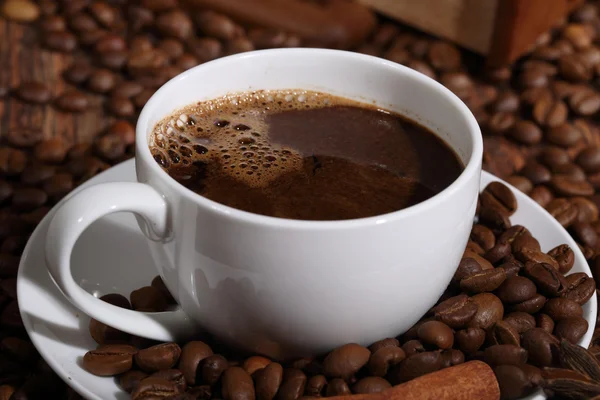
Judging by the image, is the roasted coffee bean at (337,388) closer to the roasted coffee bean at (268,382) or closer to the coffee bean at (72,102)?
the roasted coffee bean at (268,382)

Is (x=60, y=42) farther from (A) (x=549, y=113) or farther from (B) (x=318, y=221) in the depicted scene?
(B) (x=318, y=221)

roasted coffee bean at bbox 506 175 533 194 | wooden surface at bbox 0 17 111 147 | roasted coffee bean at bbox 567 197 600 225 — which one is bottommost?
wooden surface at bbox 0 17 111 147

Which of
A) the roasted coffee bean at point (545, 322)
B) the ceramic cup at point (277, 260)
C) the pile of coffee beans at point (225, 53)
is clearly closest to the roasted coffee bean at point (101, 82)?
the pile of coffee beans at point (225, 53)

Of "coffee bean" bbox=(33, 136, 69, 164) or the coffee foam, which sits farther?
"coffee bean" bbox=(33, 136, 69, 164)

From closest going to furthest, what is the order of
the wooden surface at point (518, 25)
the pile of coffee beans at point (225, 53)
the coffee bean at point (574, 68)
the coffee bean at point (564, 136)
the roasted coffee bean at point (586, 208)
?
the pile of coffee beans at point (225, 53), the roasted coffee bean at point (586, 208), the coffee bean at point (564, 136), the wooden surface at point (518, 25), the coffee bean at point (574, 68)

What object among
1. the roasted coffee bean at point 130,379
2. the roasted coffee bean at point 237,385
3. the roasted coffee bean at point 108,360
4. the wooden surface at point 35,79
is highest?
the roasted coffee bean at point 237,385

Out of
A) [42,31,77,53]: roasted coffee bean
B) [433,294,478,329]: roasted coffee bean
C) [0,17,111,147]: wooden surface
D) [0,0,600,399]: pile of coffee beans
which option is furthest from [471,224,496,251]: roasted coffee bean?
[42,31,77,53]: roasted coffee bean

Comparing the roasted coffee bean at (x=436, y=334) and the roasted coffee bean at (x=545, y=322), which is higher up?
the roasted coffee bean at (x=436, y=334)

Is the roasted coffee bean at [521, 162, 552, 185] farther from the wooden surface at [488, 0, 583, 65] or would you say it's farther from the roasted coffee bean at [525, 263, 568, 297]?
the roasted coffee bean at [525, 263, 568, 297]
